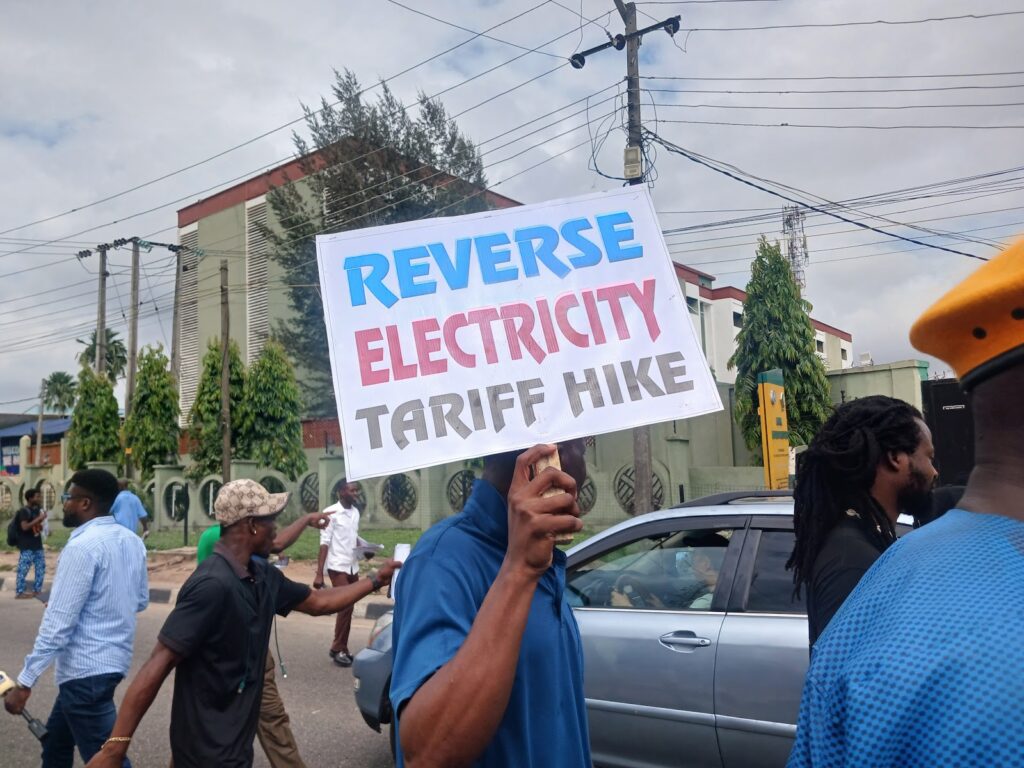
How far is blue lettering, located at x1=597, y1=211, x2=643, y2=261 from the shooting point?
6.75 ft

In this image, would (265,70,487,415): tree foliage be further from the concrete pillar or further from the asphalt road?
the asphalt road

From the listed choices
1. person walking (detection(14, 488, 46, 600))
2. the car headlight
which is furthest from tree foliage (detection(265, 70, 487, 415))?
the car headlight

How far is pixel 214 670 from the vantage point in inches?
123

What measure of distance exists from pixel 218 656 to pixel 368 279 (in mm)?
1809

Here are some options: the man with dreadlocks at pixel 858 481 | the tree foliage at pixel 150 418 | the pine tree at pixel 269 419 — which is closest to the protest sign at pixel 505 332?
the man with dreadlocks at pixel 858 481

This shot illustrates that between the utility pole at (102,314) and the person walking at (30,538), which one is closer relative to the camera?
the person walking at (30,538)

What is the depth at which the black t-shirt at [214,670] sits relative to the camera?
3055 mm

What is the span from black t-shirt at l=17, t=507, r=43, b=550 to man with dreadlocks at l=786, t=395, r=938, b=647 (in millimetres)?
12479

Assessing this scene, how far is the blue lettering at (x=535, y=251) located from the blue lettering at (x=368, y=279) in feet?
1.01

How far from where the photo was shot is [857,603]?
0.96 meters

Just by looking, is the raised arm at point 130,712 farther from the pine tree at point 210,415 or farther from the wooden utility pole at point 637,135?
the pine tree at point 210,415

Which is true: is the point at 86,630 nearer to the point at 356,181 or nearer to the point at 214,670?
the point at 214,670

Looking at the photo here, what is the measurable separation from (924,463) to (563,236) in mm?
1430

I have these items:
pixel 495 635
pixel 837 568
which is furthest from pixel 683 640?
pixel 495 635
